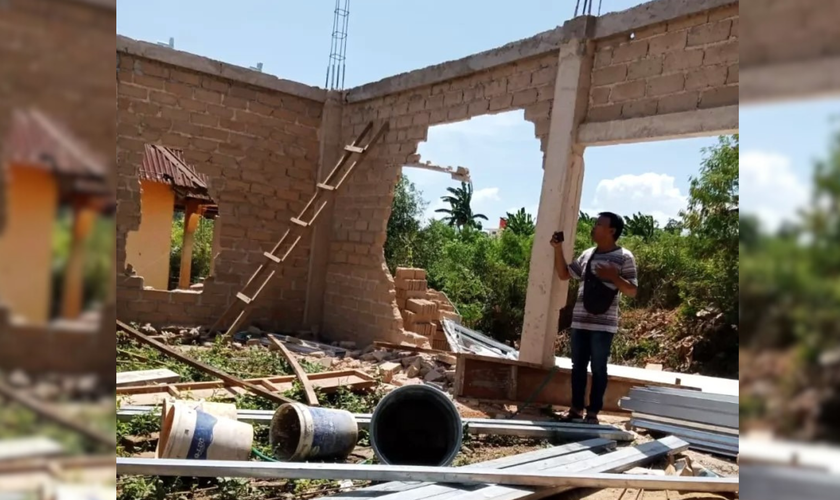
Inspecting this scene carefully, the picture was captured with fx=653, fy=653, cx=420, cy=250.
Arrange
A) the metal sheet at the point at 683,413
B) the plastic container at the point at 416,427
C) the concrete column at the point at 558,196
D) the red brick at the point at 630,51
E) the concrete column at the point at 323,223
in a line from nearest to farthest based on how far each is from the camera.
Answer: the plastic container at the point at 416,427
the metal sheet at the point at 683,413
the red brick at the point at 630,51
the concrete column at the point at 558,196
the concrete column at the point at 323,223

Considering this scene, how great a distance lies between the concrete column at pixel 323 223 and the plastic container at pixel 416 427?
18.8ft

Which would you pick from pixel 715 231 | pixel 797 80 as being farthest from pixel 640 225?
pixel 797 80

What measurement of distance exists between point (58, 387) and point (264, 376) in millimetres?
6162

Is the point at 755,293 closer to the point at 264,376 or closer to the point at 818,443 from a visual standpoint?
the point at 818,443

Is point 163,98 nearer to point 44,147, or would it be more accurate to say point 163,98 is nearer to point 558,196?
point 558,196

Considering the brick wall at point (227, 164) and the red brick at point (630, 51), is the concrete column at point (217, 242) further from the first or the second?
the red brick at point (630, 51)

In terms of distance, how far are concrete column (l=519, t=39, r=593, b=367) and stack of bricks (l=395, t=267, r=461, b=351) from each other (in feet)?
10.8

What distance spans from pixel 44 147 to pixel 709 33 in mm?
5823

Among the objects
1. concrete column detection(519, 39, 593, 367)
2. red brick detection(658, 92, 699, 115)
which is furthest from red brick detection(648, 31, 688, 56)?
concrete column detection(519, 39, 593, 367)

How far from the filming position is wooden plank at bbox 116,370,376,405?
17.0 ft

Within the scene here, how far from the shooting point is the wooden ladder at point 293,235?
8734 mm

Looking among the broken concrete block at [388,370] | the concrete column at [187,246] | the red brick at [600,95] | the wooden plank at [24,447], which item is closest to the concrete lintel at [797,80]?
the wooden plank at [24,447]

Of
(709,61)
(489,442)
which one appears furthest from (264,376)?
(709,61)

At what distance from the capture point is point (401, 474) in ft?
10.8
